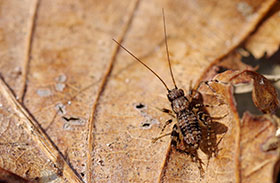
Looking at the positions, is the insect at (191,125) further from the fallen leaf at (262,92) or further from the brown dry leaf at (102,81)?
the fallen leaf at (262,92)

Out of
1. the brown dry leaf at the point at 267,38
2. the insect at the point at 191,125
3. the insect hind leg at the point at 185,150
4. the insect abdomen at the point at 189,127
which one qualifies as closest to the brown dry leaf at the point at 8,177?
the insect at the point at 191,125

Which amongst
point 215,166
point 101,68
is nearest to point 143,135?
point 215,166

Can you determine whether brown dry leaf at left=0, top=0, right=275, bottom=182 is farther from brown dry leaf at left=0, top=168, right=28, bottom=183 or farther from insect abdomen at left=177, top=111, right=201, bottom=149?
insect abdomen at left=177, top=111, right=201, bottom=149

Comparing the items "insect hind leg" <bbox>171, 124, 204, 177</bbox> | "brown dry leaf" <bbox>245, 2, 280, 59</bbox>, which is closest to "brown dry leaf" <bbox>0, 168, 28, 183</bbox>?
"insect hind leg" <bbox>171, 124, 204, 177</bbox>

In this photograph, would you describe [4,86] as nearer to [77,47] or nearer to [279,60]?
[77,47]

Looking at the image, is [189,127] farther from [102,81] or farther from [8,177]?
[8,177]

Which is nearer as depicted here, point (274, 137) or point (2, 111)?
point (274, 137)
